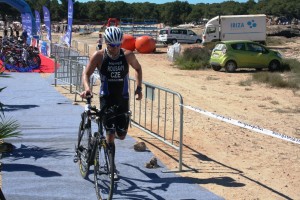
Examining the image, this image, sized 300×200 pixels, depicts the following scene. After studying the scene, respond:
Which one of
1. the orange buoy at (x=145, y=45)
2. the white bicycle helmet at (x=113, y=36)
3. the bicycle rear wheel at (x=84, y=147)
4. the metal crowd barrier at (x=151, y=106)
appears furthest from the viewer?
the orange buoy at (x=145, y=45)

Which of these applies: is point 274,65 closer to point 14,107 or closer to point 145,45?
point 145,45

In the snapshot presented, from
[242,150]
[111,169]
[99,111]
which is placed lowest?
[242,150]

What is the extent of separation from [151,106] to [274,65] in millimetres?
17677

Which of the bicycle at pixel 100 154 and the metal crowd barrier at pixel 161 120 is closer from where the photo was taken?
the bicycle at pixel 100 154

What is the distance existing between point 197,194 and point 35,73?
17.1m

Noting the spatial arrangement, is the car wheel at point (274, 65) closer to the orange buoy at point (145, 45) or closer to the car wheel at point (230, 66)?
the car wheel at point (230, 66)

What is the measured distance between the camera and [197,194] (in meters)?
5.95

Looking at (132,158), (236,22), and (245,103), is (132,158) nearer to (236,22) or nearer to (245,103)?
(245,103)

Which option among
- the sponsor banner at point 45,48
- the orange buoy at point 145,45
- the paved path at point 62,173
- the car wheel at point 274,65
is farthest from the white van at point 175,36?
the paved path at point 62,173

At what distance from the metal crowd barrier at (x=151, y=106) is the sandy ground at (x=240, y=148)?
22cm

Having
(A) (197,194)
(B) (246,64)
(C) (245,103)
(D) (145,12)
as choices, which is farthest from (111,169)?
(D) (145,12)

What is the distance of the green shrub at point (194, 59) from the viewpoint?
28.0 metres

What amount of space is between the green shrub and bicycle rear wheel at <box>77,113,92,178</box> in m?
21.7

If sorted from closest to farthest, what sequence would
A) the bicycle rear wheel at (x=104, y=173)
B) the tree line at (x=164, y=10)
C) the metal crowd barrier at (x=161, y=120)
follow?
the bicycle rear wheel at (x=104, y=173), the metal crowd barrier at (x=161, y=120), the tree line at (x=164, y=10)
